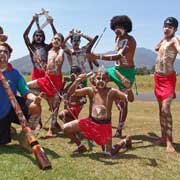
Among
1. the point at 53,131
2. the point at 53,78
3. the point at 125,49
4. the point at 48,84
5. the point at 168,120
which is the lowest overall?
the point at 53,131

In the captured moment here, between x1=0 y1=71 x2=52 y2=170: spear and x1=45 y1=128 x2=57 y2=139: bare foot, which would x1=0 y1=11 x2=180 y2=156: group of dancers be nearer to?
x1=45 y1=128 x2=57 y2=139: bare foot

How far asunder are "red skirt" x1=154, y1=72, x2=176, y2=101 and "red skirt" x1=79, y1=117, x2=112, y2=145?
1523 mm

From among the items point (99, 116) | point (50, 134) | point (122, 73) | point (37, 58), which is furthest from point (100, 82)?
point (37, 58)

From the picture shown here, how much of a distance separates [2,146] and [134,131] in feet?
12.3

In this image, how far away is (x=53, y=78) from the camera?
9938mm

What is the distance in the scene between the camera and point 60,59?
32.4ft

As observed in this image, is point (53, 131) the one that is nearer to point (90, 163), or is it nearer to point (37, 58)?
point (37, 58)

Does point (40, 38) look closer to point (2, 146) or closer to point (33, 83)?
point (33, 83)

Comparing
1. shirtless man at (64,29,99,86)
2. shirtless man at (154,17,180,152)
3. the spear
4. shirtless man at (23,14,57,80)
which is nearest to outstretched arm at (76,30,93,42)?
shirtless man at (64,29,99,86)

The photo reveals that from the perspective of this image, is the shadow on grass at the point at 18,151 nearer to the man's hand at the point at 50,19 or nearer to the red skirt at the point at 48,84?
the red skirt at the point at 48,84

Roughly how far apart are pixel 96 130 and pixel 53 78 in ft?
8.26

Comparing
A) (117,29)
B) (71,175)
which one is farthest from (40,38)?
(71,175)

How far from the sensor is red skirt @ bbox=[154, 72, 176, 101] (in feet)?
28.6

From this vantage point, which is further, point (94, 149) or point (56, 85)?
point (56, 85)
